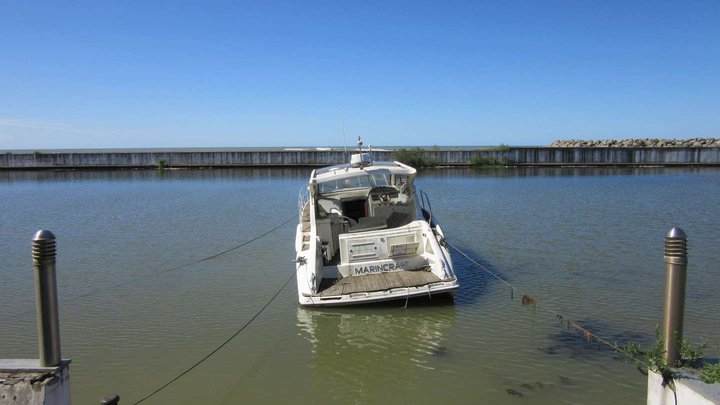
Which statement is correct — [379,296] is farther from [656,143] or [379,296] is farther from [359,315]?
[656,143]

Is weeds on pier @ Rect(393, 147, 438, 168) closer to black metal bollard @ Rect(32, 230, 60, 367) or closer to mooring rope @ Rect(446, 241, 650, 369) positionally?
mooring rope @ Rect(446, 241, 650, 369)

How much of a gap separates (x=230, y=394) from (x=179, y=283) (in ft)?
20.5

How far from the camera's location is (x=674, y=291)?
531 centimetres

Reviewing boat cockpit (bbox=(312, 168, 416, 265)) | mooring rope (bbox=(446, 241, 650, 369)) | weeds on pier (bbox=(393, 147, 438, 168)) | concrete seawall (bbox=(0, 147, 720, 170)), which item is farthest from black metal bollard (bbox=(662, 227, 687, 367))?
concrete seawall (bbox=(0, 147, 720, 170))

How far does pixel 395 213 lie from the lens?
545 inches

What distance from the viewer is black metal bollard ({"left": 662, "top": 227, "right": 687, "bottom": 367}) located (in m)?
5.25

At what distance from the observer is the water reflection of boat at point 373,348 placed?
24.7 ft

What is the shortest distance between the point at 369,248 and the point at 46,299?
24.1 feet

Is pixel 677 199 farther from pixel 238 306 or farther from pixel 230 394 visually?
pixel 230 394

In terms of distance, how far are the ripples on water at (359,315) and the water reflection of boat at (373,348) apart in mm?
32

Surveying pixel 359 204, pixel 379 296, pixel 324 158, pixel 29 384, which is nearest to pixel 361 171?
pixel 359 204

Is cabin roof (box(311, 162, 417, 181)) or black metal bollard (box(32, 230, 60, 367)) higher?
cabin roof (box(311, 162, 417, 181))

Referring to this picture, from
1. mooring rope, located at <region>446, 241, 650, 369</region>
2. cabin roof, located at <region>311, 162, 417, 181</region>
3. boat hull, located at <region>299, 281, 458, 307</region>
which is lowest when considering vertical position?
mooring rope, located at <region>446, 241, 650, 369</region>

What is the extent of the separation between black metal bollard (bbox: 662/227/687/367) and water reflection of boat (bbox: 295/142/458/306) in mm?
5265
